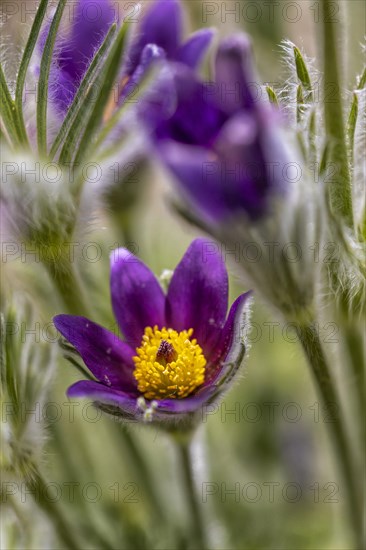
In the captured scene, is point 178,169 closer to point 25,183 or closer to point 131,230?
point 25,183

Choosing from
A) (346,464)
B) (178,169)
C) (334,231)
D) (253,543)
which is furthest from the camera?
(253,543)

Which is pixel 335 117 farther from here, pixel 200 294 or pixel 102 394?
pixel 102 394

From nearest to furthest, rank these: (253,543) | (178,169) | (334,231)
Answer: (178,169)
(334,231)
(253,543)

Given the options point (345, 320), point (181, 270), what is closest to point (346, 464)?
point (345, 320)

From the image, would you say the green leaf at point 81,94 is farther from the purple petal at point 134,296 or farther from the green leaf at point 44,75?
the purple petal at point 134,296

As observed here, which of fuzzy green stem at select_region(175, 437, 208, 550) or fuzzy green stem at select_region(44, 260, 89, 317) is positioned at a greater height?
fuzzy green stem at select_region(44, 260, 89, 317)

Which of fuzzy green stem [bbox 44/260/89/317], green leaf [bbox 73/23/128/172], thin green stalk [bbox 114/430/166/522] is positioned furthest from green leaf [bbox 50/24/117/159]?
thin green stalk [bbox 114/430/166/522]

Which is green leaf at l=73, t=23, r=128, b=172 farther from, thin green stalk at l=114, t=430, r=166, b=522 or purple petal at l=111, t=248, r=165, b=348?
thin green stalk at l=114, t=430, r=166, b=522
